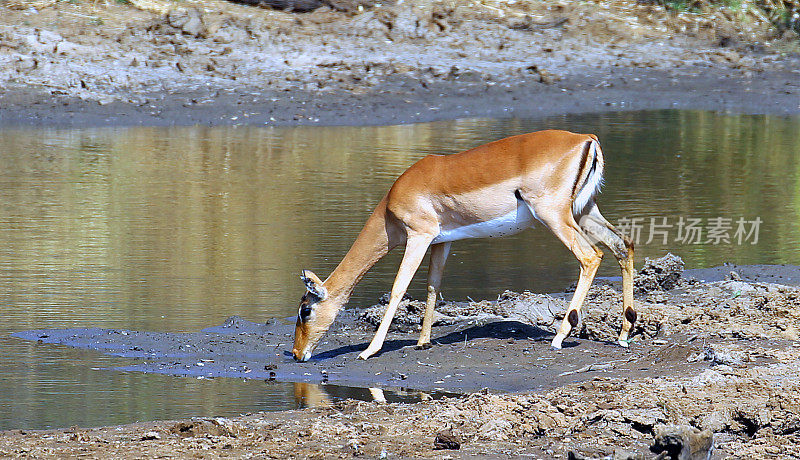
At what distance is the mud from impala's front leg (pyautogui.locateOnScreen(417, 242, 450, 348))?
99 mm

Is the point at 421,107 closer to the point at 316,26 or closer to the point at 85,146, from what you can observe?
the point at 316,26

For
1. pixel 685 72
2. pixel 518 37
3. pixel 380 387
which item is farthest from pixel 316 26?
pixel 380 387

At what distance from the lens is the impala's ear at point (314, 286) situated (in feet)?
27.5

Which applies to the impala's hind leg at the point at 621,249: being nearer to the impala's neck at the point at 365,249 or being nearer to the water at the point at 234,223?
the impala's neck at the point at 365,249

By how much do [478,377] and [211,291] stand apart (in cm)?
305

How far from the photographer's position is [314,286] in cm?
840

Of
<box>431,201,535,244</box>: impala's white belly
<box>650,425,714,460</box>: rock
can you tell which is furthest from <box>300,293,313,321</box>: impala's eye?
<box>650,425,714,460</box>: rock

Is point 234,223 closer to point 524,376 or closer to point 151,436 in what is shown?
point 524,376

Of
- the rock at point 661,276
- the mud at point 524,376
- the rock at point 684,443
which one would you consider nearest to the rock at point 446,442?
the mud at point 524,376

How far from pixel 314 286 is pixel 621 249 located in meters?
2.19

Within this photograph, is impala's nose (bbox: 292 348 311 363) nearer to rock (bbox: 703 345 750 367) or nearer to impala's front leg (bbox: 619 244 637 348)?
impala's front leg (bbox: 619 244 637 348)

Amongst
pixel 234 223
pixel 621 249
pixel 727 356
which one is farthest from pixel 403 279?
pixel 234 223

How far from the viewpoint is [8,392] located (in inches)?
291

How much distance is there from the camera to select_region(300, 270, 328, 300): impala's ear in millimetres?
8383
